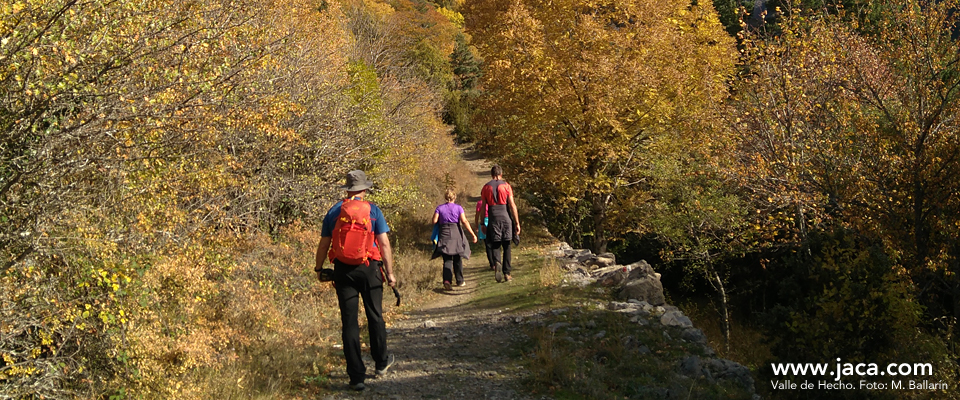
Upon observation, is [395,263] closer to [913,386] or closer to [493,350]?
[493,350]

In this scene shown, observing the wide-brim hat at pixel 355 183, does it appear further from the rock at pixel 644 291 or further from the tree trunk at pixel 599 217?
the tree trunk at pixel 599 217

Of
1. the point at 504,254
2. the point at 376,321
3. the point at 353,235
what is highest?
the point at 353,235

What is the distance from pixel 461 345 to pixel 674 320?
2.99 metres

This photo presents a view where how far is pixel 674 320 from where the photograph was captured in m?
8.65

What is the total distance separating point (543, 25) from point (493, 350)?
9988 mm

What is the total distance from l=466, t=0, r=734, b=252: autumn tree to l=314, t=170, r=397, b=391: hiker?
28.9ft

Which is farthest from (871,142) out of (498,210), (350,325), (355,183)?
(350,325)

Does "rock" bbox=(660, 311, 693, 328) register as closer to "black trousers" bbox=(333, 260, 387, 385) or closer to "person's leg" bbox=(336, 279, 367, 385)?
"black trousers" bbox=(333, 260, 387, 385)

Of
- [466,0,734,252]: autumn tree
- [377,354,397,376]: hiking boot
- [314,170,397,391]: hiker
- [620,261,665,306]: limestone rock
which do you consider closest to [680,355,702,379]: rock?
[620,261,665,306]: limestone rock

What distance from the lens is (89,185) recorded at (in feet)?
19.5

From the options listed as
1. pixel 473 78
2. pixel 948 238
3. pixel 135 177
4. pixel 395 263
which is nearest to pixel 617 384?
pixel 948 238

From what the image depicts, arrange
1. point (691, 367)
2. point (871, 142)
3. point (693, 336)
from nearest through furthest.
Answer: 1. point (691, 367)
2. point (693, 336)
3. point (871, 142)

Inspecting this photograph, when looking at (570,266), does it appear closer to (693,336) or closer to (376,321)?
(693,336)

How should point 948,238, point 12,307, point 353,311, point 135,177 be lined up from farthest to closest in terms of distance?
1. point 948,238
2. point 135,177
3. point 353,311
4. point 12,307
